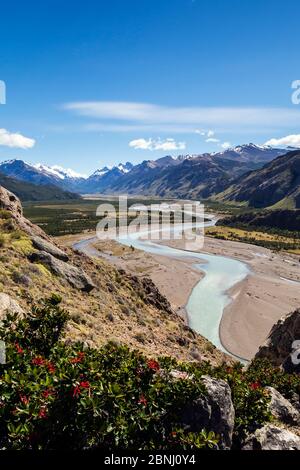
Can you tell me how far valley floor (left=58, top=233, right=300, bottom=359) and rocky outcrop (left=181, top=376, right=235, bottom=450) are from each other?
37741 mm

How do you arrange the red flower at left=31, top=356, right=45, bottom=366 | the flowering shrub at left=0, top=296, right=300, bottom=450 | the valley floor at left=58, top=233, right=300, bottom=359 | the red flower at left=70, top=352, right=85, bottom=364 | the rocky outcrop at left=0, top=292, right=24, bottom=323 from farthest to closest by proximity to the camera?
the valley floor at left=58, top=233, right=300, bottom=359 → the rocky outcrop at left=0, top=292, right=24, bottom=323 → the red flower at left=31, top=356, right=45, bottom=366 → the red flower at left=70, top=352, right=85, bottom=364 → the flowering shrub at left=0, top=296, right=300, bottom=450

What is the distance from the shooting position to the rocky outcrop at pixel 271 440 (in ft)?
48.1

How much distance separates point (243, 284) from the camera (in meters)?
86.6

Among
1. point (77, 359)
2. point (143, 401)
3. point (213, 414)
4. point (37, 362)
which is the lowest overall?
point (213, 414)

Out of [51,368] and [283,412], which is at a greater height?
[51,368]

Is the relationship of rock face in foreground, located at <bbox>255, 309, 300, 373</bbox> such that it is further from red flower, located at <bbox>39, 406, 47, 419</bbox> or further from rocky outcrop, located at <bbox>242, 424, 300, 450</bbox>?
red flower, located at <bbox>39, 406, 47, 419</bbox>

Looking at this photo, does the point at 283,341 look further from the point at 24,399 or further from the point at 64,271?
the point at 24,399

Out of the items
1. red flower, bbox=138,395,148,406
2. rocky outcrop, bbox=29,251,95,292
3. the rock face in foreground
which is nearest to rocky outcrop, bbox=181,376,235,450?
red flower, bbox=138,395,148,406

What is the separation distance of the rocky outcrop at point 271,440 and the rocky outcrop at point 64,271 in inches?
954

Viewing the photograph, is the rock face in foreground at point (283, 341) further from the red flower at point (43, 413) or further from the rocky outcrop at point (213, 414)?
the red flower at point (43, 413)

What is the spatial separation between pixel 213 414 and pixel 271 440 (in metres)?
3.11

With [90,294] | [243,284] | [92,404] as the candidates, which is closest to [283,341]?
[90,294]

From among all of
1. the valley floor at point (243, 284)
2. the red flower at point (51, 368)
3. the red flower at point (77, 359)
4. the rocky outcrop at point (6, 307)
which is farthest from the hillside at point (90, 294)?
the valley floor at point (243, 284)

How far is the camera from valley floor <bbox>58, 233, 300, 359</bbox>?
2313 inches
